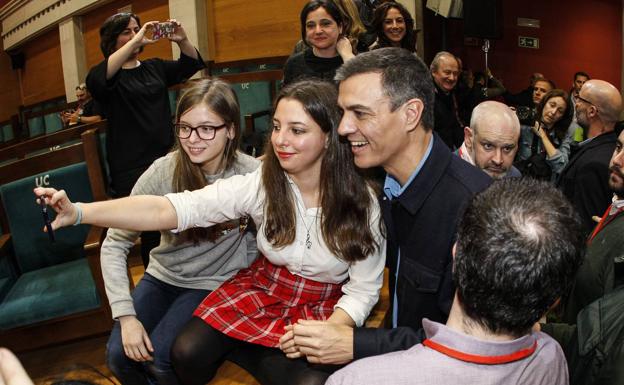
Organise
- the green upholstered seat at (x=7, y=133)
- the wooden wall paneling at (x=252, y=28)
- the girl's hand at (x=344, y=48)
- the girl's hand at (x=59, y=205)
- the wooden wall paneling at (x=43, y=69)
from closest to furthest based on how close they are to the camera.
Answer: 1. the girl's hand at (x=59, y=205)
2. the girl's hand at (x=344, y=48)
3. the wooden wall paneling at (x=252, y=28)
4. the green upholstered seat at (x=7, y=133)
5. the wooden wall paneling at (x=43, y=69)

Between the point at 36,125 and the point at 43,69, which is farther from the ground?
the point at 43,69

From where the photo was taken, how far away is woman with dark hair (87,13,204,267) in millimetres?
2430

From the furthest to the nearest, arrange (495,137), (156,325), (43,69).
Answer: (43,69)
(495,137)
(156,325)

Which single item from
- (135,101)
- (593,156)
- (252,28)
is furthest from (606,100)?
(252,28)

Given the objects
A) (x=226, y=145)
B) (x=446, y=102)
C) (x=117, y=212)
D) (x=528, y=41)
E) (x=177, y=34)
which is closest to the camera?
(x=117, y=212)

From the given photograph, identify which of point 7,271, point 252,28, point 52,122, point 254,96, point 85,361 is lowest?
point 85,361

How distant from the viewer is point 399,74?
144 centimetres

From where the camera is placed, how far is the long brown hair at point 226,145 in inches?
68.4

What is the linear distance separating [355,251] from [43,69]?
389 inches

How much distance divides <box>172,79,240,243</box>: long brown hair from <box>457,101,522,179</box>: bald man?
102cm

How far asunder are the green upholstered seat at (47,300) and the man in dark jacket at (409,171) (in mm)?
1043

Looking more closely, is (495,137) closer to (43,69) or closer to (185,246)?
(185,246)

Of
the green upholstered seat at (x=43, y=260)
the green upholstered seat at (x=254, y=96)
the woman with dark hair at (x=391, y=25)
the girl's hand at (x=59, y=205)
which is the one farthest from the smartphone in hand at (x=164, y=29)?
the green upholstered seat at (x=254, y=96)

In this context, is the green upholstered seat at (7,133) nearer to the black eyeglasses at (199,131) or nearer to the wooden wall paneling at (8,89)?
the wooden wall paneling at (8,89)
